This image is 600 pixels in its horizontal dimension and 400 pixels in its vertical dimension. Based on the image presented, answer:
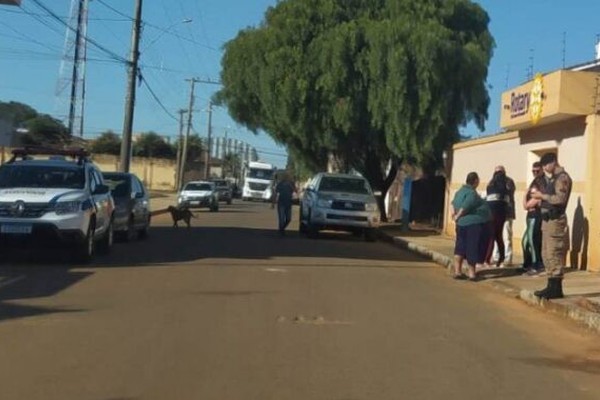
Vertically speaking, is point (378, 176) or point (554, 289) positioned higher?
point (378, 176)

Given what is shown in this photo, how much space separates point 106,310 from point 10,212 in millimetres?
4938

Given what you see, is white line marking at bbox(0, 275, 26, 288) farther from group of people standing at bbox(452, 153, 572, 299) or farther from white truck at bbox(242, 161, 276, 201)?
white truck at bbox(242, 161, 276, 201)

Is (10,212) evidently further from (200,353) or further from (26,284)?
(200,353)

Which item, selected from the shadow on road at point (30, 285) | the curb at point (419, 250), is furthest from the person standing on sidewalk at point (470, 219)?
the shadow on road at point (30, 285)

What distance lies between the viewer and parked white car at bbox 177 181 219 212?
46.1 metres

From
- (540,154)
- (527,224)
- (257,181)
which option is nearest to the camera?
(527,224)

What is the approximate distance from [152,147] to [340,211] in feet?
301

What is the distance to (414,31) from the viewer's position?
103ft

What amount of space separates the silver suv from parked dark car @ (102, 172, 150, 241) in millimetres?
3255

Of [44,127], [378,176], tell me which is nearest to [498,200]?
[378,176]

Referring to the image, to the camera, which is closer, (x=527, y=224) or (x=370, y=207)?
(x=527, y=224)

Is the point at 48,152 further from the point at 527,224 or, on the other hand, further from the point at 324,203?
the point at 324,203

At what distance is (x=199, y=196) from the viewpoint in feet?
152

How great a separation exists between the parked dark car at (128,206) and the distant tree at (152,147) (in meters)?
89.4
